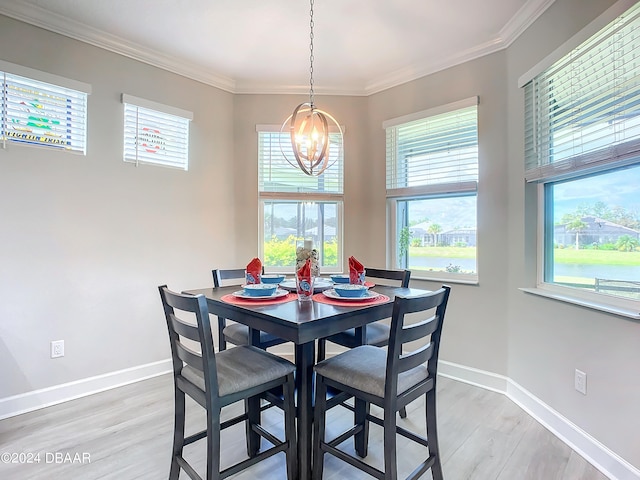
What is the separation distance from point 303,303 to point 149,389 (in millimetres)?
1816

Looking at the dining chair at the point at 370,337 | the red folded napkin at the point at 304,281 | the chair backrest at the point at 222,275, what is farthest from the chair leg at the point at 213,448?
the chair backrest at the point at 222,275

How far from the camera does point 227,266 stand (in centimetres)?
336

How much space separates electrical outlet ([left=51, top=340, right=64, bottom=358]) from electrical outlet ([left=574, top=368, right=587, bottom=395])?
335cm

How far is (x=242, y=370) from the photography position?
151 centimetres

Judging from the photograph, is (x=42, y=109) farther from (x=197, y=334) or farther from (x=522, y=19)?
(x=522, y=19)

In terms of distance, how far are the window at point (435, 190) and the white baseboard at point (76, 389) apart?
2364 mm

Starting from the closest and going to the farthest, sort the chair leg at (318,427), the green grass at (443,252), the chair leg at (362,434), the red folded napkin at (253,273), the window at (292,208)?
the chair leg at (318,427), the chair leg at (362,434), the red folded napkin at (253,273), the green grass at (443,252), the window at (292,208)

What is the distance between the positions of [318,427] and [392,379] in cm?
46

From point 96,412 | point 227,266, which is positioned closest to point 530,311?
point 227,266

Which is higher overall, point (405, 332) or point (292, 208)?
point (292, 208)

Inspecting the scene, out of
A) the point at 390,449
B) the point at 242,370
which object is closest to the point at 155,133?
the point at 242,370

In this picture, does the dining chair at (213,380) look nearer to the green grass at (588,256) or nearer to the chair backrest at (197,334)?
the chair backrest at (197,334)

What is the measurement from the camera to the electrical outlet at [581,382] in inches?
74.2

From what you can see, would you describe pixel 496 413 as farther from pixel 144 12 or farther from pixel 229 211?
pixel 144 12
